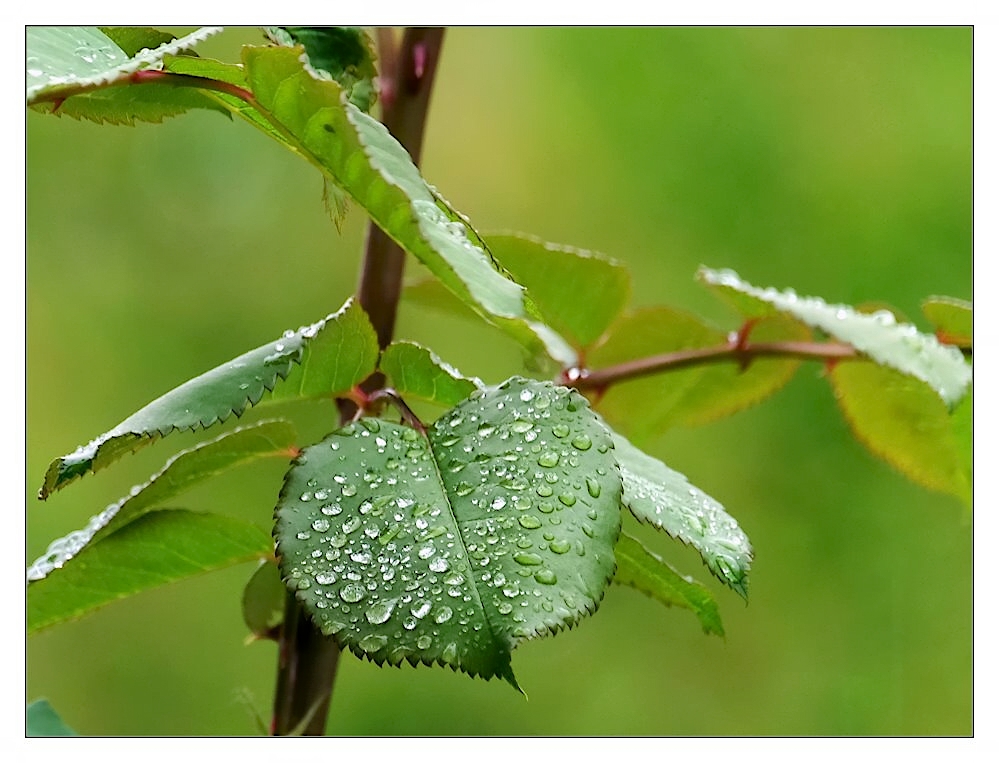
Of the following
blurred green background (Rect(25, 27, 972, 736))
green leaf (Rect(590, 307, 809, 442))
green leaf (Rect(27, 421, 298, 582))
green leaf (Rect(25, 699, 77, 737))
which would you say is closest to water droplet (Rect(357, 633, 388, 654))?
Result: green leaf (Rect(27, 421, 298, 582))

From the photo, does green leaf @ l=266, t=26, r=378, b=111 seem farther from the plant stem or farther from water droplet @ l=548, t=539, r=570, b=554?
water droplet @ l=548, t=539, r=570, b=554

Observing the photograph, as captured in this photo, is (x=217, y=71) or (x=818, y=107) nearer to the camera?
(x=217, y=71)

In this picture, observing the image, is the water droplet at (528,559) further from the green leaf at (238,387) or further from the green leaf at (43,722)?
the green leaf at (43,722)

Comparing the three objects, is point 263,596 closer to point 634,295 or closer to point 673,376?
point 673,376

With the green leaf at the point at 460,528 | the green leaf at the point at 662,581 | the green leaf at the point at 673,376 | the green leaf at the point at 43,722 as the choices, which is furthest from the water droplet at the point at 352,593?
the green leaf at the point at 673,376

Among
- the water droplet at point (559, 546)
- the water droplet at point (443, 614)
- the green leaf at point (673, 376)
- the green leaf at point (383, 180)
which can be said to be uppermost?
the green leaf at point (383, 180)

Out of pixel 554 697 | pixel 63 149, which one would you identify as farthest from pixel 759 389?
pixel 63 149

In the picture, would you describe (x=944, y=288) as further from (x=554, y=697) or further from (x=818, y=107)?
(x=554, y=697)

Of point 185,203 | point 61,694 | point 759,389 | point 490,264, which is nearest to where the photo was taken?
point 490,264
